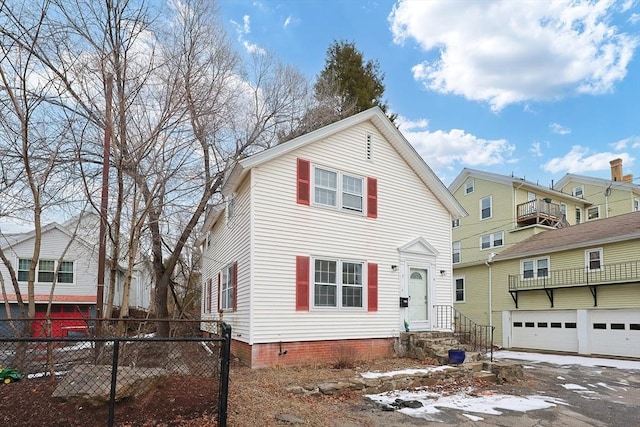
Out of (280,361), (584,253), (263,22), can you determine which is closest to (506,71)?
(584,253)

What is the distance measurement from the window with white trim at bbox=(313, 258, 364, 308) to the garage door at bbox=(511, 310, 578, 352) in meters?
11.7

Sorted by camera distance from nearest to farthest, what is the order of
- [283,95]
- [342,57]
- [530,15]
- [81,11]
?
1. [81,11]
2. [530,15]
3. [283,95]
4. [342,57]

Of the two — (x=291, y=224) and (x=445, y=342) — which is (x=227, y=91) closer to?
(x=291, y=224)

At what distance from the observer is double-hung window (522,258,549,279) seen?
806 inches

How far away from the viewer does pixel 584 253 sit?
1886cm

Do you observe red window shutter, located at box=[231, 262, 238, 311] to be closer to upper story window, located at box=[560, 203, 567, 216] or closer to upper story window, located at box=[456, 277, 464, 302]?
upper story window, located at box=[456, 277, 464, 302]

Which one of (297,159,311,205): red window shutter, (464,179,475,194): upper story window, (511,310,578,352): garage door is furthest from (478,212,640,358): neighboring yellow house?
(297,159,311,205): red window shutter

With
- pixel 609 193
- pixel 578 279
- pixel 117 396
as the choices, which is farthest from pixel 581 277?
pixel 117 396

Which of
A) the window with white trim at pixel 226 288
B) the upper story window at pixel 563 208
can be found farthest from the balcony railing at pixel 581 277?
the window with white trim at pixel 226 288

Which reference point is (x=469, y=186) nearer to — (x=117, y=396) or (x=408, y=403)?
(x=408, y=403)

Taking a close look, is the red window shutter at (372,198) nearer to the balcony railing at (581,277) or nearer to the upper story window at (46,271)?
the balcony railing at (581,277)

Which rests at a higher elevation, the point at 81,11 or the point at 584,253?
the point at 81,11

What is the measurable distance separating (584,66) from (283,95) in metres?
12.0

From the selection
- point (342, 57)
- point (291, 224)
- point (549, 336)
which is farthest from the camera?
point (342, 57)
